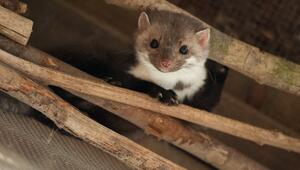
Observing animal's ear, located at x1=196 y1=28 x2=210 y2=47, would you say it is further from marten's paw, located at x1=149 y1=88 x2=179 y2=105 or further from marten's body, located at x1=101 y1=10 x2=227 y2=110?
marten's paw, located at x1=149 y1=88 x2=179 y2=105

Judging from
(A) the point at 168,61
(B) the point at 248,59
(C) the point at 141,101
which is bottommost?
(C) the point at 141,101

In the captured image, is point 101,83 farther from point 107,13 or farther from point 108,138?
point 107,13

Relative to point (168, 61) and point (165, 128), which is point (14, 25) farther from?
point (165, 128)

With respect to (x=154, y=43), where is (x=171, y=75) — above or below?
below

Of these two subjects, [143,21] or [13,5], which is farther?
[143,21]

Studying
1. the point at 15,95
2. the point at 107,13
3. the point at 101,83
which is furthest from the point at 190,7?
the point at 15,95

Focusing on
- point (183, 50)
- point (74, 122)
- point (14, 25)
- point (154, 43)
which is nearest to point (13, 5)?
point (14, 25)

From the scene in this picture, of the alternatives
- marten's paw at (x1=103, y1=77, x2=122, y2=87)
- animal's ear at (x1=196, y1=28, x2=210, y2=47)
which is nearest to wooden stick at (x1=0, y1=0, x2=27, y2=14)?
marten's paw at (x1=103, y1=77, x2=122, y2=87)

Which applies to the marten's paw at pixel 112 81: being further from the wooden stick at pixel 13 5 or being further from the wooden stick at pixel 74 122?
the wooden stick at pixel 13 5
